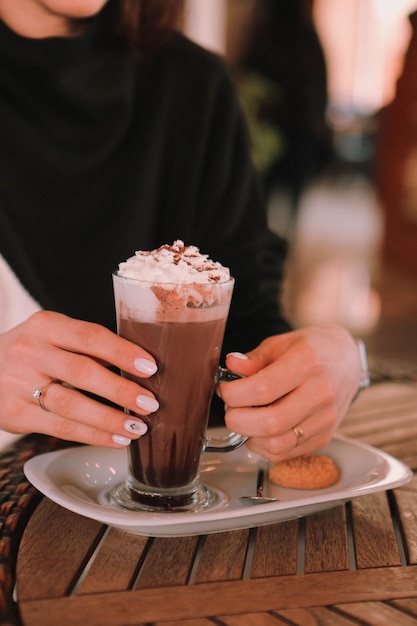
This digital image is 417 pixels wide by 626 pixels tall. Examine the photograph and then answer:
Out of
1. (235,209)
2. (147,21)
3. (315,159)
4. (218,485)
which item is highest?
(147,21)

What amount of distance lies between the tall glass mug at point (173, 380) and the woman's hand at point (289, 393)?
0.04 metres

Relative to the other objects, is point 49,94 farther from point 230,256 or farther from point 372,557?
point 372,557

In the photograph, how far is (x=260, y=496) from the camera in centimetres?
89

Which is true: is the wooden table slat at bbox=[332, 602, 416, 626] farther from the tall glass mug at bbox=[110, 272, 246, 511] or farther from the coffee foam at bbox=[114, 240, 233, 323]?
the coffee foam at bbox=[114, 240, 233, 323]

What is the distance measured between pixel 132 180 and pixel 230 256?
26 cm

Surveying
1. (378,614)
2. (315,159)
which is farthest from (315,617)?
(315,159)

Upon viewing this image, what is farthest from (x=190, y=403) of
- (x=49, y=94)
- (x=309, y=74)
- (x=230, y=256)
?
(x=309, y=74)

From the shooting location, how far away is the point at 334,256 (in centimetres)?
682

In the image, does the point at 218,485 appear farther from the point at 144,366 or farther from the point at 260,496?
the point at 144,366

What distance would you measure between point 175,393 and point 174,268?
0.49ft

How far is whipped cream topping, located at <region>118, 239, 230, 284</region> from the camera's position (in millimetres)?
812

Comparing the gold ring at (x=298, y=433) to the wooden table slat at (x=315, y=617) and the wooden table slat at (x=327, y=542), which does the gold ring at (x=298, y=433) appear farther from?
the wooden table slat at (x=315, y=617)

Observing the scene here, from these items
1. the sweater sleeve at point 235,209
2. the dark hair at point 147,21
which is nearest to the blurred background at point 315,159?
the sweater sleeve at point 235,209

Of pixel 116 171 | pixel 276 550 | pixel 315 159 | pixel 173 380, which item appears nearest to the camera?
pixel 276 550
